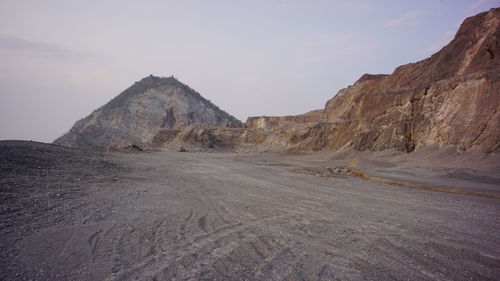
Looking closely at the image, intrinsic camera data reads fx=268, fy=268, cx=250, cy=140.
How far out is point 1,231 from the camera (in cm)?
382

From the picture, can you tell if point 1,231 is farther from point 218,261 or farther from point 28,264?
point 218,261

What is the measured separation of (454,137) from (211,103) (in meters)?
60.3

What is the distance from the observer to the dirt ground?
3.19m

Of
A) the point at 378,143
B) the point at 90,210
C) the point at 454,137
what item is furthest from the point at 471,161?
the point at 90,210

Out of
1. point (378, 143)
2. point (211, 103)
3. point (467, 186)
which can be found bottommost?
point (467, 186)

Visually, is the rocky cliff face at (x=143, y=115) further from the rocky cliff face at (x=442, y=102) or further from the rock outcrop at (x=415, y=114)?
the rocky cliff face at (x=442, y=102)

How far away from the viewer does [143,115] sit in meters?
55.4

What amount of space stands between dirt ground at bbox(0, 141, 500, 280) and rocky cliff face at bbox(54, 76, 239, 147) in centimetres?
4411

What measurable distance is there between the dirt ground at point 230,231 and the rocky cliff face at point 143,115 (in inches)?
1737

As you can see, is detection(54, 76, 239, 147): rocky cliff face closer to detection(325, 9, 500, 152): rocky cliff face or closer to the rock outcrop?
the rock outcrop

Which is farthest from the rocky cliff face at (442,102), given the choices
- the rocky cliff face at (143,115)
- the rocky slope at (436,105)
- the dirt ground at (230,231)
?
the rocky cliff face at (143,115)

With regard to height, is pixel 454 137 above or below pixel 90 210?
above

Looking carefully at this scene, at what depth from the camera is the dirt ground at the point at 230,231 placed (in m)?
3.19

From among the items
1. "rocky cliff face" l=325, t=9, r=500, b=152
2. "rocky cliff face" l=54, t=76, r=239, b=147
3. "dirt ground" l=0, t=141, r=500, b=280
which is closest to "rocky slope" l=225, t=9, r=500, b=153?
"rocky cliff face" l=325, t=9, r=500, b=152
